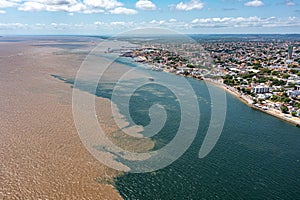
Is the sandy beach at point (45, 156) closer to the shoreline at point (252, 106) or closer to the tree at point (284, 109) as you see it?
the shoreline at point (252, 106)

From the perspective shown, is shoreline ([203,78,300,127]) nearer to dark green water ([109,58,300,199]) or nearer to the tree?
the tree

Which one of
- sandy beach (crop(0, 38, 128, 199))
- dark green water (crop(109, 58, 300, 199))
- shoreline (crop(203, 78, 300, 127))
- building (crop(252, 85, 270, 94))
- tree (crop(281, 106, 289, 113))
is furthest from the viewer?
building (crop(252, 85, 270, 94))

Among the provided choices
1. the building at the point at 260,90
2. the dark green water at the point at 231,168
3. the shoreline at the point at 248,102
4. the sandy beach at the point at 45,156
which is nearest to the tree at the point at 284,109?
the shoreline at the point at 248,102

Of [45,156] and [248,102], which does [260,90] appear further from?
[45,156]

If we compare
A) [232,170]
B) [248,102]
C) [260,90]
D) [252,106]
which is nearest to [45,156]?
[232,170]

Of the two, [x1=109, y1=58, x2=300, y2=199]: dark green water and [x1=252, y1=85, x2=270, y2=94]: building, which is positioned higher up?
[x1=252, y1=85, x2=270, y2=94]: building

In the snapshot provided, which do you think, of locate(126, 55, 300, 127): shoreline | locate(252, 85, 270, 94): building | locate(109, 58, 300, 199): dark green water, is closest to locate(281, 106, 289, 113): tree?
locate(126, 55, 300, 127): shoreline

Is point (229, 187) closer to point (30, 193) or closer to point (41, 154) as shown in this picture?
point (30, 193)

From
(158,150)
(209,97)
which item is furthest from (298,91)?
(158,150)
